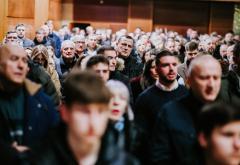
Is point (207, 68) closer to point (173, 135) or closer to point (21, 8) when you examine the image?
point (173, 135)

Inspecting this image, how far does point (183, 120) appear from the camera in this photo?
3.74m

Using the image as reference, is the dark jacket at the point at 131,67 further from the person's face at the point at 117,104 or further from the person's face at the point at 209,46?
the person's face at the point at 117,104

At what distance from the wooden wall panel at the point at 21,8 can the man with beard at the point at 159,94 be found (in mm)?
12471

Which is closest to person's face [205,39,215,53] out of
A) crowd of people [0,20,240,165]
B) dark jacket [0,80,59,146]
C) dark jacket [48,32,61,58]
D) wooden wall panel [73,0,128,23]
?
dark jacket [48,32,61,58]

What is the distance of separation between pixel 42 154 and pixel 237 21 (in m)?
22.6

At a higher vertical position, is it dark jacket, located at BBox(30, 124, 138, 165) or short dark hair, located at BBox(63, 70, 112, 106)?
short dark hair, located at BBox(63, 70, 112, 106)

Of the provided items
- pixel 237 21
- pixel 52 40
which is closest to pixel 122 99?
pixel 52 40

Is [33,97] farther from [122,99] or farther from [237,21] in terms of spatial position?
[237,21]

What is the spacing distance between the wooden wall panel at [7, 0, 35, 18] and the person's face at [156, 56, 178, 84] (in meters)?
12.5

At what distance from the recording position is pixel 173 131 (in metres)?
3.69

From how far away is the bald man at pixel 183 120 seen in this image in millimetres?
3650

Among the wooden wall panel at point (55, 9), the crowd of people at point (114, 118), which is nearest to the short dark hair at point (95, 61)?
the crowd of people at point (114, 118)

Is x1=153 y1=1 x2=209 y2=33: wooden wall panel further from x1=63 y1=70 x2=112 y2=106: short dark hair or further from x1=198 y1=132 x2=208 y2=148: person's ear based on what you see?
x1=63 y1=70 x2=112 y2=106: short dark hair

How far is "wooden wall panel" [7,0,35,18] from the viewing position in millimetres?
17141
